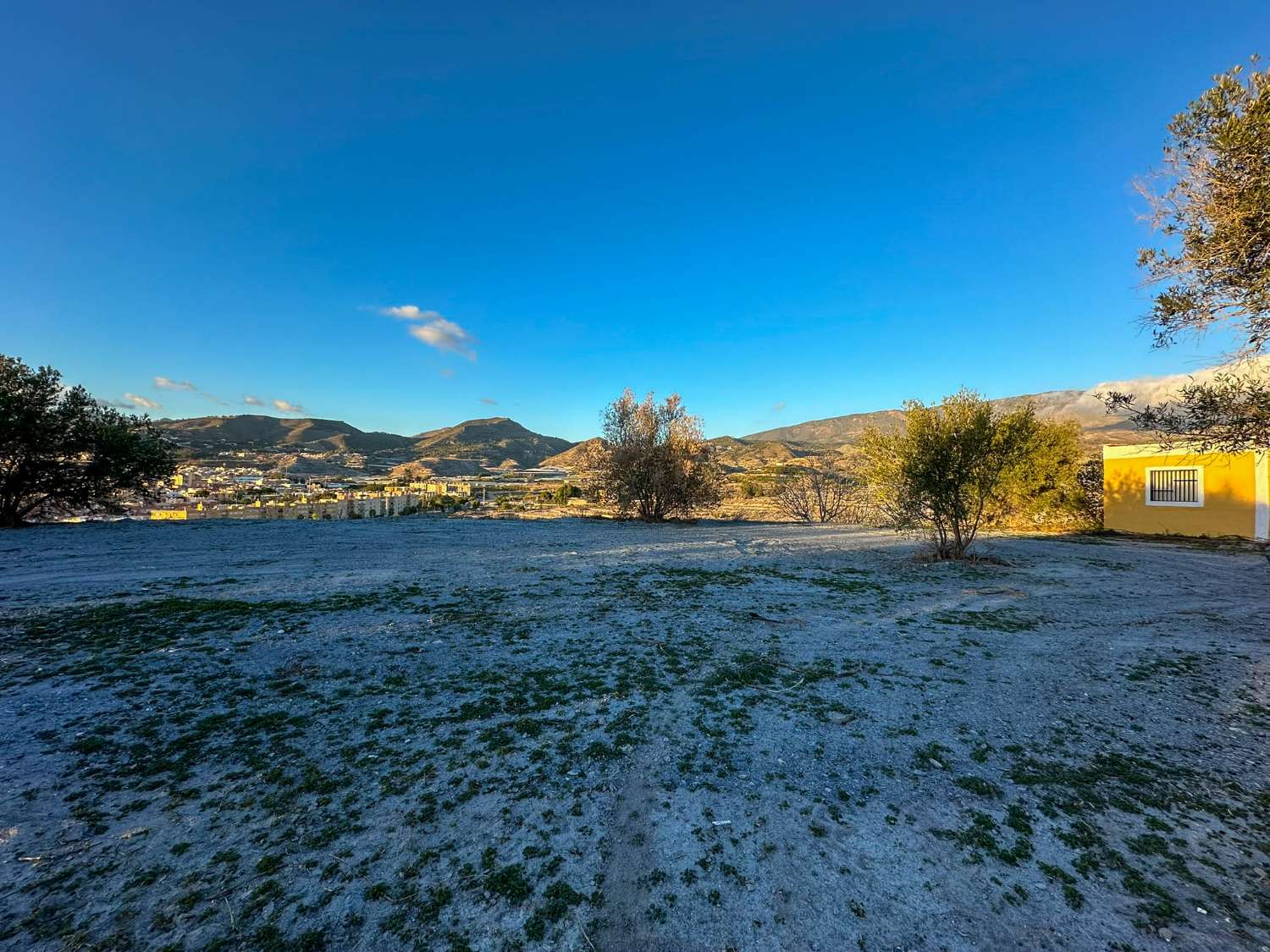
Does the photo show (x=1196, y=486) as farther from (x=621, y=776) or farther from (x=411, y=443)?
(x=411, y=443)

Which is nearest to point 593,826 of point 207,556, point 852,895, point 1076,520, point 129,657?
point 852,895

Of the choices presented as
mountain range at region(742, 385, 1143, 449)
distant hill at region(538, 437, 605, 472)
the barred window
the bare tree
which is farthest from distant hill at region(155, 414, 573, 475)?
the barred window

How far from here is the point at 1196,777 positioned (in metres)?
2.66

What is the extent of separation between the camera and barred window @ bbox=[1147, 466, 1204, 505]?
1409cm

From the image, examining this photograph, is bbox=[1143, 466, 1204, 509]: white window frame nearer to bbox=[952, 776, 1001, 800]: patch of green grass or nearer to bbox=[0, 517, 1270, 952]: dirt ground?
bbox=[0, 517, 1270, 952]: dirt ground

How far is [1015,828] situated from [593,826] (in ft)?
6.57

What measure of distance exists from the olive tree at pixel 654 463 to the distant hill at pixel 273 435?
44961mm

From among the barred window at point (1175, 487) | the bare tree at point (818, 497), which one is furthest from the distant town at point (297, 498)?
the barred window at point (1175, 487)

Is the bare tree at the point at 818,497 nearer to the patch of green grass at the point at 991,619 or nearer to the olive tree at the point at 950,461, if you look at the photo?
the olive tree at the point at 950,461

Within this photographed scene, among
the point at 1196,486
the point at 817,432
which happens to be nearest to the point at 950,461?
the point at 1196,486

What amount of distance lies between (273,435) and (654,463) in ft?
202

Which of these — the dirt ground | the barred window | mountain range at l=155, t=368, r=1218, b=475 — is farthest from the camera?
mountain range at l=155, t=368, r=1218, b=475

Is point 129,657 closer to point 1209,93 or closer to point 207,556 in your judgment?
point 207,556

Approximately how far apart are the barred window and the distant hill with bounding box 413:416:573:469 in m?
55.4
